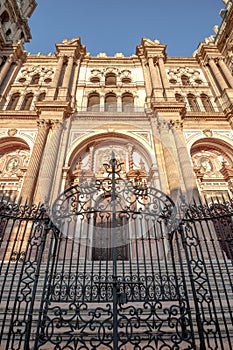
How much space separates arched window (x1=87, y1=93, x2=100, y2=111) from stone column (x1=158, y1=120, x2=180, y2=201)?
509 centimetres

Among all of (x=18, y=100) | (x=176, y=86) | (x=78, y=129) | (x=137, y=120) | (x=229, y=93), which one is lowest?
(x=78, y=129)

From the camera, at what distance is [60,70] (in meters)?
17.4

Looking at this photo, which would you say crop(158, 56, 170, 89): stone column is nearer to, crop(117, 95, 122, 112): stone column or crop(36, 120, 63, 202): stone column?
crop(117, 95, 122, 112): stone column

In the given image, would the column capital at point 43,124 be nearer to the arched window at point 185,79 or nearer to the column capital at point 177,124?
the column capital at point 177,124

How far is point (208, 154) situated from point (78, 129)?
25.6 feet

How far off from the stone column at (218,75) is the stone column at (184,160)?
5679 mm

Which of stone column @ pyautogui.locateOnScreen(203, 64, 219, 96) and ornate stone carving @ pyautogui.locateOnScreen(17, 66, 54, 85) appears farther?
ornate stone carving @ pyautogui.locateOnScreen(17, 66, 54, 85)

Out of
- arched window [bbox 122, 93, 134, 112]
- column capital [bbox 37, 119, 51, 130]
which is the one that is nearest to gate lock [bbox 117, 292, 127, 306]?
column capital [bbox 37, 119, 51, 130]

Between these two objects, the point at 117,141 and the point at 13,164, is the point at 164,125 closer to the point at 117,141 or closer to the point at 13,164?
→ the point at 117,141

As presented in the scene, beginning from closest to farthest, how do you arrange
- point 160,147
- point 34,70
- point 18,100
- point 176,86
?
point 160,147
point 18,100
point 176,86
point 34,70

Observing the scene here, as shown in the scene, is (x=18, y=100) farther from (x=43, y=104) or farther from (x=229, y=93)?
(x=229, y=93)

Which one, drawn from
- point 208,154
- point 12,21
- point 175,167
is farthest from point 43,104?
point 12,21

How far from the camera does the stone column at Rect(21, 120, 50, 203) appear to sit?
9.74 m

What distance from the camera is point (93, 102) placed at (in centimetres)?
1691
